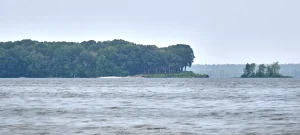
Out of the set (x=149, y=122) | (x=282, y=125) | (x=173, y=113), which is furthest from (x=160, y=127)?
(x=173, y=113)

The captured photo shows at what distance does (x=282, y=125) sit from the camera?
47156 mm

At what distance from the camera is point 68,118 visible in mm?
53156

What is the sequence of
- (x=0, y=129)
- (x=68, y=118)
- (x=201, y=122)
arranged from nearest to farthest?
1. (x=0, y=129)
2. (x=201, y=122)
3. (x=68, y=118)

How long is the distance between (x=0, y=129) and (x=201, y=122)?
1320 cm

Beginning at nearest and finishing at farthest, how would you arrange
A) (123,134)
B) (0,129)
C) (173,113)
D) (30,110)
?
1. (123,134)
2. (0,129)
3. (173,113)
4. (30,110)

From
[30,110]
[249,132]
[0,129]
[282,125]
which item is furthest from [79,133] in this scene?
[30,110]

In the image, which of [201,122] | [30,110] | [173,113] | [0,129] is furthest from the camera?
[30,110]

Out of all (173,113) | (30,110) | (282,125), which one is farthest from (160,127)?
(30,110)

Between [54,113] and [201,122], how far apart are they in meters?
14.5

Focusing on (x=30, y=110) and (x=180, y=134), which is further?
(x=30, y=110)

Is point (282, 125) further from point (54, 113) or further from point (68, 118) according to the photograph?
point (54, 113)

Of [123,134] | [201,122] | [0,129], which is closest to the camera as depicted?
[123,134]

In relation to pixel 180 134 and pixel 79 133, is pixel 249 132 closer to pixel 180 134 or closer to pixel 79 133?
pixel 180 134

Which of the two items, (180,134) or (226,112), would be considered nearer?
(180,134)
